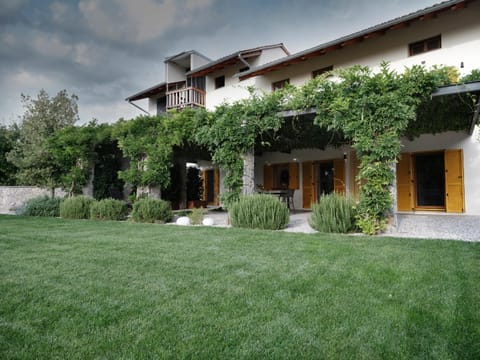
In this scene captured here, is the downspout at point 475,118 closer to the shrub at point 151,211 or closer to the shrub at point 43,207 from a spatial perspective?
A: the shrub at point 151,211

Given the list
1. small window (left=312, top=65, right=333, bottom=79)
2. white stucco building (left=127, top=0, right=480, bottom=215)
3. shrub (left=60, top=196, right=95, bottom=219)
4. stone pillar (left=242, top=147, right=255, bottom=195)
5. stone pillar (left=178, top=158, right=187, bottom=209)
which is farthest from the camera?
stone pillar (left=178, top=158, right=187, bottom=209)

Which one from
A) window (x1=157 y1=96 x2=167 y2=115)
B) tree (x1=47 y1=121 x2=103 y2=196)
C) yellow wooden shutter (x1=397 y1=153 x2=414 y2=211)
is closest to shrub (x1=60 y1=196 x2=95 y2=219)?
tree (x1=47 y1=121 x2=103 y2=196)

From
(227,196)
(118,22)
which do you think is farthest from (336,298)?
(118,22)

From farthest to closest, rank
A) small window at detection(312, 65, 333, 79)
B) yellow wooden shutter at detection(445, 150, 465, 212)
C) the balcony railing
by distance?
the balcony railing
small window at detection(312, 65, 333, 79)
yellow wooden shutter at detection(445, 150, 465, 212)

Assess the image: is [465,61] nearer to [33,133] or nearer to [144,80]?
[144,80]

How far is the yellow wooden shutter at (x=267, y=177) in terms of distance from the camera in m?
12.2

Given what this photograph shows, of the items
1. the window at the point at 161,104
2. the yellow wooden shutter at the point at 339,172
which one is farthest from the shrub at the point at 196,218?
the window at the point at 161,104

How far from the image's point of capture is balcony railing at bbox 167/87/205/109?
40.3ft

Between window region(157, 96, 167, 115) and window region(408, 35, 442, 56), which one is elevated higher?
window region(157, 96, 167, 115)

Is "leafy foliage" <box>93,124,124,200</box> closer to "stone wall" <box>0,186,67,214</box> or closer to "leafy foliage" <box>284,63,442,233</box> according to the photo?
"stone wall" <box>0,186,67,214</box>

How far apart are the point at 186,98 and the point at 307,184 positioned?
20.9 ft

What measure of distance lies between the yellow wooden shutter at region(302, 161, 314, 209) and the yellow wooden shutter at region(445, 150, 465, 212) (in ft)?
14.1

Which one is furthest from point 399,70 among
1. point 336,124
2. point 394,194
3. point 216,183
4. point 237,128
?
point 216,183

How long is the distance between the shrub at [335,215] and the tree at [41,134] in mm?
9609
